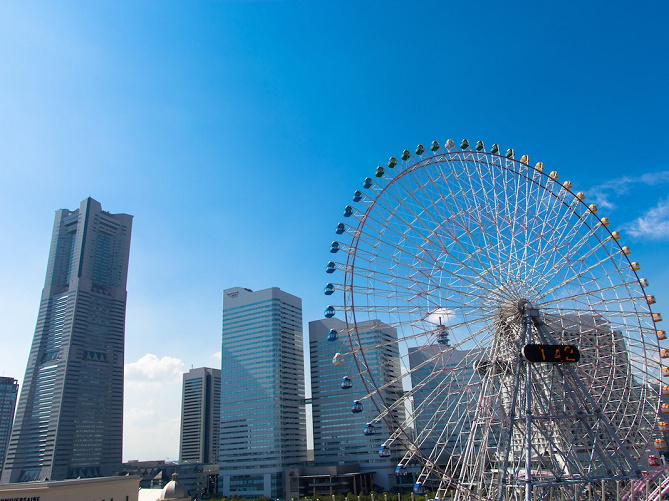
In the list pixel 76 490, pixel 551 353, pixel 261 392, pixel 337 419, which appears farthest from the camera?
pixel 261 392

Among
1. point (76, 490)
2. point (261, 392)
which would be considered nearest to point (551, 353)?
point (76, 490)

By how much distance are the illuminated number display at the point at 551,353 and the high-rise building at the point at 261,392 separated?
134326 millimetres

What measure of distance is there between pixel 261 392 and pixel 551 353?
143 metres

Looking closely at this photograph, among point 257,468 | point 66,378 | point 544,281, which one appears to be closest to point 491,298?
point 544,281

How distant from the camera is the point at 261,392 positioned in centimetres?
16262

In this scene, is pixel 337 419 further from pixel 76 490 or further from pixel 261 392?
pixel 76 490

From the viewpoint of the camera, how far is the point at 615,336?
36406 millimetres

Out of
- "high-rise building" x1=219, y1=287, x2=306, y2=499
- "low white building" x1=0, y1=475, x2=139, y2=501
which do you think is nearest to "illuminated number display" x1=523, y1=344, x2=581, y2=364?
"low white building" x1=0, y1=475, x2=139, y2=501

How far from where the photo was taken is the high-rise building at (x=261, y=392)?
6107 inches

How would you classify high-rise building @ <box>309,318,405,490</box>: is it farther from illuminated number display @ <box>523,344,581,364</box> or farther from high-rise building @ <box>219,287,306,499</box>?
illuminated number display @ <box>523,344,581,364</box>

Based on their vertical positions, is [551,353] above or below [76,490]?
above

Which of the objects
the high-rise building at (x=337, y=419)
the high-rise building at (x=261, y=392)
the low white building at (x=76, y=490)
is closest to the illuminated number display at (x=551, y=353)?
the low white building at (x=76, y=490)

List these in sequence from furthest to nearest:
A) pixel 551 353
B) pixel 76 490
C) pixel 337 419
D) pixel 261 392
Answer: pixel 261 392
pixel 337 419
pixel 76 490
pixel 551 353

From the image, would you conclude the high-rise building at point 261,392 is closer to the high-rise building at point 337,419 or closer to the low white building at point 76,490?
the high-rise building at point 337,419
